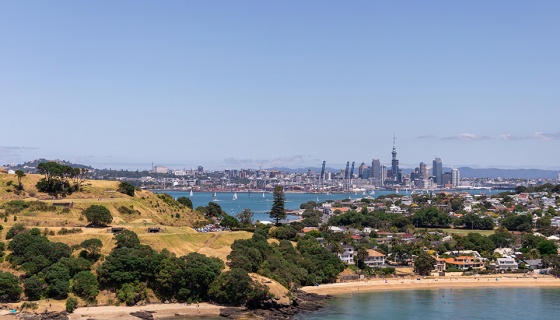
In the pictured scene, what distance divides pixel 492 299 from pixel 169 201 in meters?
36.0

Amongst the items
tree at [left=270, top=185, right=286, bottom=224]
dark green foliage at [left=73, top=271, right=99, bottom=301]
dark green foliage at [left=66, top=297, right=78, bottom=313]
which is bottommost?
dark green foliage at [left=66, top=297, right=78, bottom=313]

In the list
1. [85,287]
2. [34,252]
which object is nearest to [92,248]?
[34,252]

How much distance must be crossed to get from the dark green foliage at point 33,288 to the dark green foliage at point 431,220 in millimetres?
75156

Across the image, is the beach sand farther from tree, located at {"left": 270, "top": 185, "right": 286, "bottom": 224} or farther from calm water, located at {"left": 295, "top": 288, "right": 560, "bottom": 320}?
tree, located at {"left": 270, "top": 185, "right": 286, "bottom": 224}

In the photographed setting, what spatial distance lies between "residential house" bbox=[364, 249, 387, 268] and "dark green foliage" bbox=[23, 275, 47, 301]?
113 ft

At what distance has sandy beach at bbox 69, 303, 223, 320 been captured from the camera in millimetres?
43219

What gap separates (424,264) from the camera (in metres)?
64.3

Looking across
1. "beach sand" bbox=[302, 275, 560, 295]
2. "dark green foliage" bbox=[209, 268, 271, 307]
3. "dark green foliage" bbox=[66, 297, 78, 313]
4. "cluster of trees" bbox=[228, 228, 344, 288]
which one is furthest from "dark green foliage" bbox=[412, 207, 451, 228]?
"dark green foliage" bbox=[66, 297, 78, 313]

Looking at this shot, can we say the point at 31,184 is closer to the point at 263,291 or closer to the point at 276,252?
the point at 276,252

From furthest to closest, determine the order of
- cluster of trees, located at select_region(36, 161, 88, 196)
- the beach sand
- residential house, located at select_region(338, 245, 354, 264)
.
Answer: residential house, located at select_region(338, 245, 354, 264) → cluster of trees, located at select_region(36, 161, 88, 196) → the beach sand

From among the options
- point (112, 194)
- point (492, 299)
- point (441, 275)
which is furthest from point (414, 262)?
point (112, 194)

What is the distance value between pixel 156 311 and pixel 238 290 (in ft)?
20.1

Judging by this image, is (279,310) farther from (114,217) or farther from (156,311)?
(114,217)

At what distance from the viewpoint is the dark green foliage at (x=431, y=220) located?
10800cm
